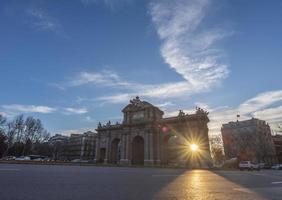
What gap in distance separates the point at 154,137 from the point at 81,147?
71.7 m

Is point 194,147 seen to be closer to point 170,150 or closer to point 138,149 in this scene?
point 170,150

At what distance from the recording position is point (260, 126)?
307ft

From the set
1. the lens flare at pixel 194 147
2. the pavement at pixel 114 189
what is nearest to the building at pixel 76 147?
the lens flare at pixel 194 147

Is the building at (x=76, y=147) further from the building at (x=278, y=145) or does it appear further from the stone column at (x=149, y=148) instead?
the building at (x=278, y=145)

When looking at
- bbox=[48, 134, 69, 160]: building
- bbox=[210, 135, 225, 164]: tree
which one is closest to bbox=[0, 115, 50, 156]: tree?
bbox=[48, 134, 69, 160]: building

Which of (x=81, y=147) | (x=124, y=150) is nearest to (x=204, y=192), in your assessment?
(x=124, y=150)

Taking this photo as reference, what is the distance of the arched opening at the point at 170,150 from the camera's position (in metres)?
52.4

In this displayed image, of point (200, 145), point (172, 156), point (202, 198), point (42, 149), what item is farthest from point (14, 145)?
point (202, 198)

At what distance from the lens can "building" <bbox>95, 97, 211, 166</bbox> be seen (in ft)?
156

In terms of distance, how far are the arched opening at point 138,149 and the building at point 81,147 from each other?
59601mm

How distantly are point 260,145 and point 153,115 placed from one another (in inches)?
1502

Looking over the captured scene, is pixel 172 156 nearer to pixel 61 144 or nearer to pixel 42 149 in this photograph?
pixel 42 149

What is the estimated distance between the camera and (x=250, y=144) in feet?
241

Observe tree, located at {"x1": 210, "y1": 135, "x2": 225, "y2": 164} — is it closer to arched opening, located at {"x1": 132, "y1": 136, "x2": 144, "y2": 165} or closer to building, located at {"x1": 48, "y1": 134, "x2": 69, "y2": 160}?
arched opening, located at {"x1": 132, "y1": 136, "x2": 144, "y2": 165}
